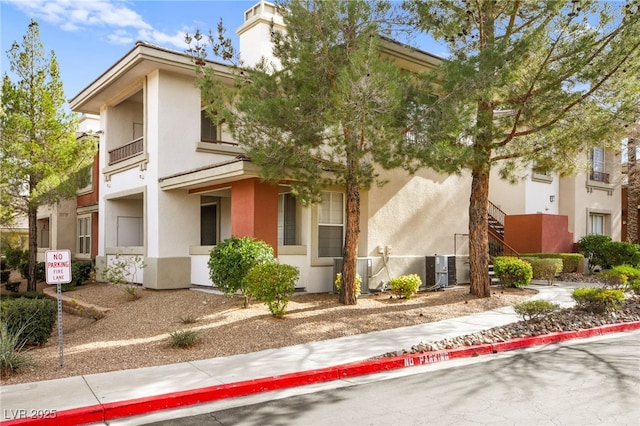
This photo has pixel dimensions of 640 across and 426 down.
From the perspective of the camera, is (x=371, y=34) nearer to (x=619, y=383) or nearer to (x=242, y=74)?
(x=242, y=74)

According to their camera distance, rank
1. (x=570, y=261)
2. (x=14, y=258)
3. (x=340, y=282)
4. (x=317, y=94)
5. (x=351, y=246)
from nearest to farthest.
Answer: (x=317, y=94), (x=351, y=246), (x=340, y=282), (x=570, y=261), (x=14, y=258)

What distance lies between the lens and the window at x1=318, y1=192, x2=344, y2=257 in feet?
48.2

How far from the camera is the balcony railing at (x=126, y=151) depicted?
17.5 metres

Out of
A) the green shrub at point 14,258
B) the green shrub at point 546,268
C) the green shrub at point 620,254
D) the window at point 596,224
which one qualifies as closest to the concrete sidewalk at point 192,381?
the green shrub at point 546,268

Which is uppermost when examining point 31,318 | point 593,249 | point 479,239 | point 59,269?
point 479,239

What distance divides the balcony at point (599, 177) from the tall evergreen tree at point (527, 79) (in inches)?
557

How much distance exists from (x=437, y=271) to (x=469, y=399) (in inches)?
386

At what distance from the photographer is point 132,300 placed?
1428cm

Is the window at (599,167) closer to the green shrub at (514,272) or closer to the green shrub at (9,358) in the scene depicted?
the green shrub at (514,272)

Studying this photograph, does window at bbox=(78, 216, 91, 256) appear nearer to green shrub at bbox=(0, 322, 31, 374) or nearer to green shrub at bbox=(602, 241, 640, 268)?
green shrub at bbox=(0, 322, 31, 374)

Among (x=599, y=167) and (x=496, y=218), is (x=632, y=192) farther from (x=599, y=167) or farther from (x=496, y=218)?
(x=496, y=218)

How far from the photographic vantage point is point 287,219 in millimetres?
14992

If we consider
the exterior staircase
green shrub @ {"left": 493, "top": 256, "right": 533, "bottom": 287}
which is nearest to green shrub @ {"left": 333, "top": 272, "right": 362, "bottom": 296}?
green shrub @ {"left": 493, "top": 256, "right": 533, "bottom": 287}

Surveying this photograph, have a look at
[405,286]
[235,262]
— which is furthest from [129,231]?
[405,286]
